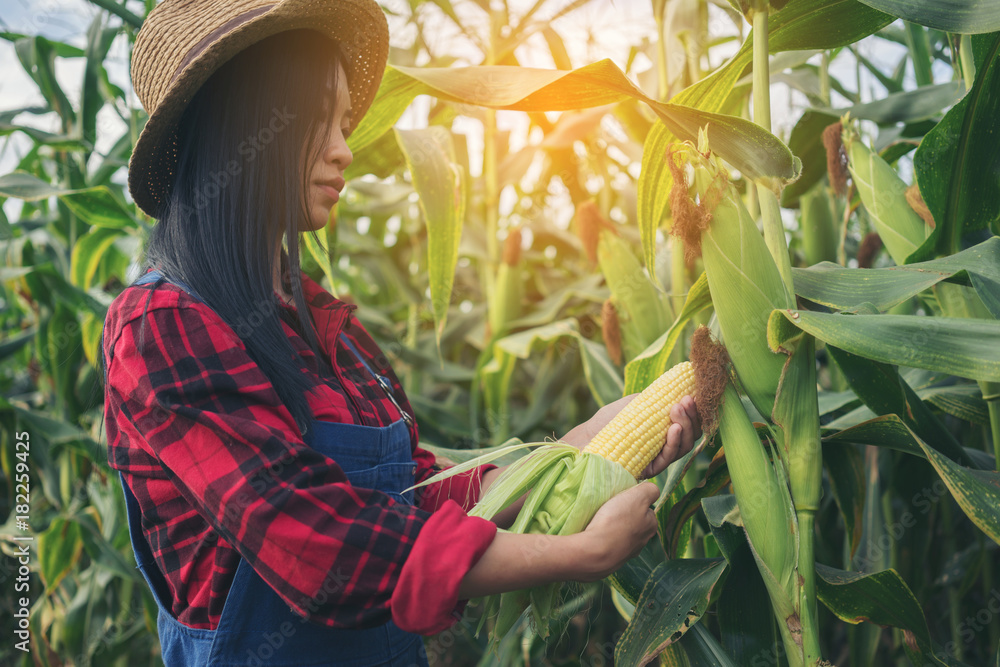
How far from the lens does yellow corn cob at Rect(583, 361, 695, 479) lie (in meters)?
0.92


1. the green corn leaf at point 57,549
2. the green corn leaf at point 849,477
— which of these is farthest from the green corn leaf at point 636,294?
the green corn leaf at point 57,549

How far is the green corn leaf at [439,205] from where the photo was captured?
149cm

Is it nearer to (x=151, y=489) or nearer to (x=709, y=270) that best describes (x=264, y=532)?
(x=151, y=489)

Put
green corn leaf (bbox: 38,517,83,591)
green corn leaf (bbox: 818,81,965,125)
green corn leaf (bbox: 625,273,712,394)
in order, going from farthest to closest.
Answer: green corn leaf (bbox: 38,517,83,591), green corn leaf (bbox: 818,81,965,125), green corn leaf (bbox: 625,273,712,394)

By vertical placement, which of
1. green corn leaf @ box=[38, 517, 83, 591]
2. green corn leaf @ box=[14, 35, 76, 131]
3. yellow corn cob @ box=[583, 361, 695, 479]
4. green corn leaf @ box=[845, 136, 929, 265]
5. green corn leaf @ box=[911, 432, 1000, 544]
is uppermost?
green corn leaf @ box=[14, 35, 76, 131]

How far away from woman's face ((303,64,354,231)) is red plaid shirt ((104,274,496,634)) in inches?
9.5

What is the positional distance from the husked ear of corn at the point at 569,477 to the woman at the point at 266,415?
1.4 inches

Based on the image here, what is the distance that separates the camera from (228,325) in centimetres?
86

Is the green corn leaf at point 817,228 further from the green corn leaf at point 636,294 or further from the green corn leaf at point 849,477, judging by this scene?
the green corn leaf at point 849,477

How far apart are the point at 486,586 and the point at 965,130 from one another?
3.12 feet

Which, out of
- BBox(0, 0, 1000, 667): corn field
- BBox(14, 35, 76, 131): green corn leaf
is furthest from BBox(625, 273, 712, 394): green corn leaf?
BBox(14, 35, 76, 131): green corn leaf

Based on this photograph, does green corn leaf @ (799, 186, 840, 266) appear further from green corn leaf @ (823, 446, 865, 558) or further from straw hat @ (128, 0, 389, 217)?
straw hat @ (128, 0, 389, 217)

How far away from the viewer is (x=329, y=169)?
101 centimetres

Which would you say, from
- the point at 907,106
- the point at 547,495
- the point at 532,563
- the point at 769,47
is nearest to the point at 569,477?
the point at 547,495
